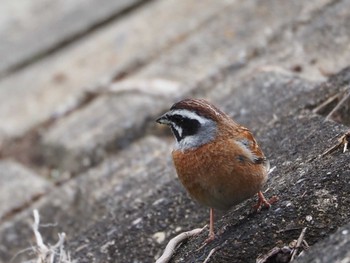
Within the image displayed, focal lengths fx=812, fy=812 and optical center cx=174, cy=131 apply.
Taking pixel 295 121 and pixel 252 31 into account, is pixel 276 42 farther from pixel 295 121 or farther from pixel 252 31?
pixel 295 121

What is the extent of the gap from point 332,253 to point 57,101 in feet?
14.7

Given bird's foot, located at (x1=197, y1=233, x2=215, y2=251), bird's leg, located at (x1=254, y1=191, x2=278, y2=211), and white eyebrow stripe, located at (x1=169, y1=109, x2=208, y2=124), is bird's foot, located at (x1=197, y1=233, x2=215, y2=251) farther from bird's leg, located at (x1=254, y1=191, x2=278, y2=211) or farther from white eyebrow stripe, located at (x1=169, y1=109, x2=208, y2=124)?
white eyebrow stripe, located at (x1=169, y1=109, x2=208, y2=124)

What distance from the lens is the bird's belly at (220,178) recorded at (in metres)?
3.70

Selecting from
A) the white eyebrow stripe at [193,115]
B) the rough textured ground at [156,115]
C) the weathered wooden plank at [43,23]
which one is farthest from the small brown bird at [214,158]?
the weathered wooden plank at [43,23]

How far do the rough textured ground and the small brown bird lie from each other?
0.13 meters

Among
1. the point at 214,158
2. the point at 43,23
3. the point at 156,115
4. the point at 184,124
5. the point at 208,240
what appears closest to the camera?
the point at 208,240

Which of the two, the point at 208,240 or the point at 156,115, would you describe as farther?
the point at 156,115

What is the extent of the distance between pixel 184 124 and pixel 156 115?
2.02 m

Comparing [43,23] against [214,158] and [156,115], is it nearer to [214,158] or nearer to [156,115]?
[156,115]

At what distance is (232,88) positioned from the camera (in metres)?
5.77

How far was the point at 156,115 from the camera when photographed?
19.4 ft

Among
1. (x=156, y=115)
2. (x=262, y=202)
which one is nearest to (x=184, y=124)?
(x=262, y=202)

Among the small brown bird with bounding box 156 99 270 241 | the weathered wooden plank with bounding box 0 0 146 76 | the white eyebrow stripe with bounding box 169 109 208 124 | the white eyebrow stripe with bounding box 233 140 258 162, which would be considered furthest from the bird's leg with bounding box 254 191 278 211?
the weathered wooden plank with bounding box 0 0 146 76

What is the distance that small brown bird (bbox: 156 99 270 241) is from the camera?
3.71m
